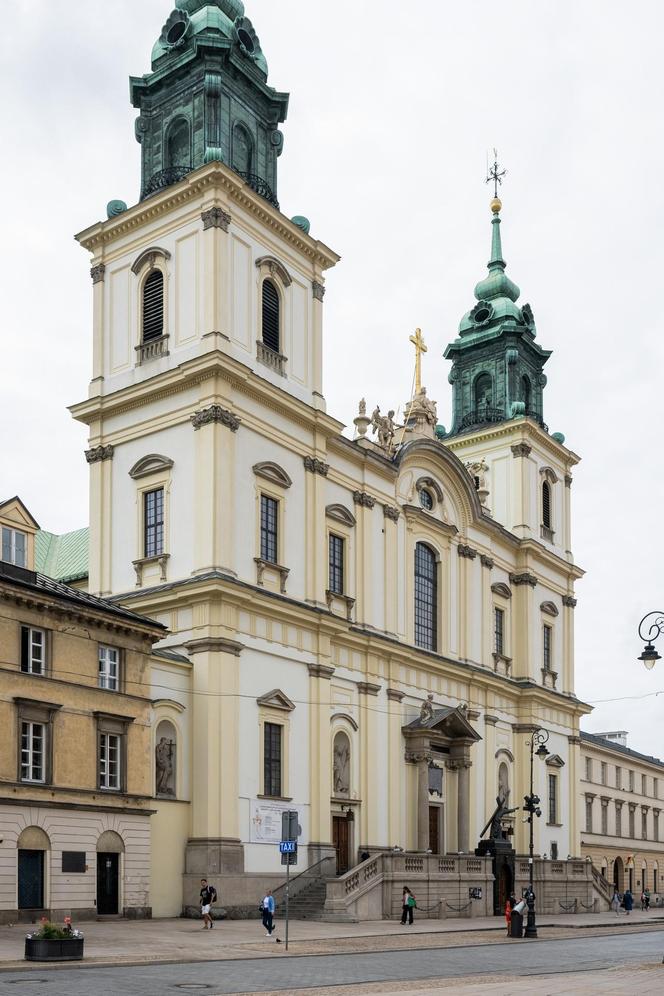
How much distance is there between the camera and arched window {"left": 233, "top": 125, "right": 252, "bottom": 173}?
46.6 metres

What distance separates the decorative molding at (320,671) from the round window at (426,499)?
1138 centimetres

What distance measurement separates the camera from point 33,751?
3269 centimetres

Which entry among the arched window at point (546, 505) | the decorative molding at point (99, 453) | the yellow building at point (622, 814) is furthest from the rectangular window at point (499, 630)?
the decorative molding at point (99, 453)

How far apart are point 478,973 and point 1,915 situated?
12.7 m

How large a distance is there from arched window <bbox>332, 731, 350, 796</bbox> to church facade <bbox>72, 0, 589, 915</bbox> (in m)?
0.07

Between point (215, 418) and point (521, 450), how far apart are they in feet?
82.8

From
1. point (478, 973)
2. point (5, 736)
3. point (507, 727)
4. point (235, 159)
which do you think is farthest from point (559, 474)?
point (478, 973)

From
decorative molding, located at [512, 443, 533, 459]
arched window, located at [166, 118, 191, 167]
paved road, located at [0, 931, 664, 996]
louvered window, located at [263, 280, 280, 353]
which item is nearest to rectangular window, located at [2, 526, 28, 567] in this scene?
louvered window, located at [263, 280, 280, 353]

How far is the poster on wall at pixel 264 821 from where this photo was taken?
1580 inches

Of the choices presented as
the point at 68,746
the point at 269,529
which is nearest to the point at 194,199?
the point at 269,529

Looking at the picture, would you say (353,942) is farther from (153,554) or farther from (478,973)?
(153,554)

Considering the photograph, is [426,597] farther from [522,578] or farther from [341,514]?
[522,578]

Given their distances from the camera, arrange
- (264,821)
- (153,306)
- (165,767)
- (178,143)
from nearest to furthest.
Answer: (165,767) < (264,821) < (153,306) < (178,143)

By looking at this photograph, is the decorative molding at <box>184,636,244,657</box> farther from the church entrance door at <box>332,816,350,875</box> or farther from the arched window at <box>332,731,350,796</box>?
the church entrance door at <box>332,816,350,875</box>
